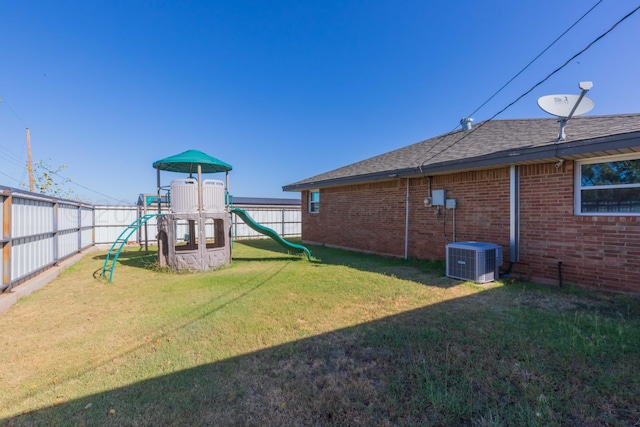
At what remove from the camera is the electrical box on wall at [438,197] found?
331 inches

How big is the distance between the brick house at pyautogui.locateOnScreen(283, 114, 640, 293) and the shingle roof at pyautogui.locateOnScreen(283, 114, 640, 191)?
0.02 meters

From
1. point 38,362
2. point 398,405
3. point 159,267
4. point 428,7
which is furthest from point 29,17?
point 398,405

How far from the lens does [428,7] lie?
9219mm

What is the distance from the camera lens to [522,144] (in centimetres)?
675

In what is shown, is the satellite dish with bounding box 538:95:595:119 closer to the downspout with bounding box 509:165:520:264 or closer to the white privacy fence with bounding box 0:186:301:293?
the downspout with bounding box 509:165:520:264

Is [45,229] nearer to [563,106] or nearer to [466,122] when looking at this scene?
[563,106]

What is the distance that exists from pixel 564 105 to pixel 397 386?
6.75 meters

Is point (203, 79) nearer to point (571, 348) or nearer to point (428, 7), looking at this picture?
point (428, 7)

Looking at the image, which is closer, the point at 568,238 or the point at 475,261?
the point at 568,238

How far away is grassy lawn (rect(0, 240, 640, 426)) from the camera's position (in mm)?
2367

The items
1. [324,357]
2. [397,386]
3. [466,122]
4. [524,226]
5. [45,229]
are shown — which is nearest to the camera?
[397,386]

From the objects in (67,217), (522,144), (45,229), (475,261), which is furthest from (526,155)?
(67,217)

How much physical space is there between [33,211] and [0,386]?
218 inches

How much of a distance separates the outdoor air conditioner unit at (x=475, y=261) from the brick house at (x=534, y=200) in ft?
2.09
